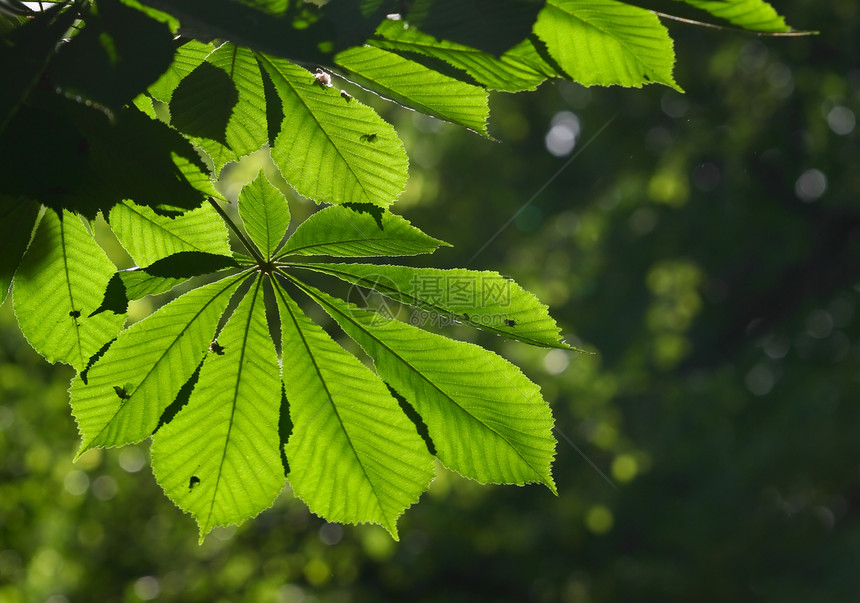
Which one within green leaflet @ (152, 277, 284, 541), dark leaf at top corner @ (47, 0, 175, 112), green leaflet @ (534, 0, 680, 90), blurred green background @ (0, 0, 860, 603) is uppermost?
green leaflet @ (534, 0, 680, 90)

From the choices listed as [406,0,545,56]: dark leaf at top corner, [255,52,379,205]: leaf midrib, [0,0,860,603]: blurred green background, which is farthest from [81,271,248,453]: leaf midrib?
[0,0,860,603]: blurred green background

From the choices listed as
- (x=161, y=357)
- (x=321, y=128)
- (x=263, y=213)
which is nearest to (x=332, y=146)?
(x=321, y=128)

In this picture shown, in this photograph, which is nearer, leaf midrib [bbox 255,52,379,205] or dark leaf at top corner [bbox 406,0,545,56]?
dark leaf at top corner [bbox 406,0,545,56]

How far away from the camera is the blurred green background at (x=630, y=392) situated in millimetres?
5836

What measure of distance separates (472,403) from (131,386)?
0.43 metres

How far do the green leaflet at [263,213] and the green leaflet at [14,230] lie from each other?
26 cm

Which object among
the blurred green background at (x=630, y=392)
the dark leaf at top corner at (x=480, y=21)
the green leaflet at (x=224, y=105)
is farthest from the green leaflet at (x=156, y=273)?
the blurred green background at (x=630, y=392)

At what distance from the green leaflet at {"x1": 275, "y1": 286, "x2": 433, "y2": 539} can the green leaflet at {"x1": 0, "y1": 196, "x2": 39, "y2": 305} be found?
0.39 meters

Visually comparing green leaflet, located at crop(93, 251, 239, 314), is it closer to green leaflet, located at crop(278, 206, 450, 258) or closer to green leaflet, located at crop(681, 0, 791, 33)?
green leaflet, located at crop(278, 206, 450, 258)

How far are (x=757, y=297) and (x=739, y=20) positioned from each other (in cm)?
1257

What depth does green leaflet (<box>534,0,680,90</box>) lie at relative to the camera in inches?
27.1

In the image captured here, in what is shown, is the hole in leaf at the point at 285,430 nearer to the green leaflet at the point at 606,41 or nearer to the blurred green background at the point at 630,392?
the green leaflet at the point at 606,41

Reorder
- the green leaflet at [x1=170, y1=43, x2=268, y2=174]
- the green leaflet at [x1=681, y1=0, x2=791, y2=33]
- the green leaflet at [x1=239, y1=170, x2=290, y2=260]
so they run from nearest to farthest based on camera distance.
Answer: the green leaflet at [x1=681, y1=0, x2=791, y2=33]
the green leaflet at [x1=170, y1=43, x2=268, y2=174]
the green leaflet at [x1=239, y1=170, x2=290, y2=260]

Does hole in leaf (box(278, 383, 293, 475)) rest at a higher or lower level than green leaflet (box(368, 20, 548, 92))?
lower
